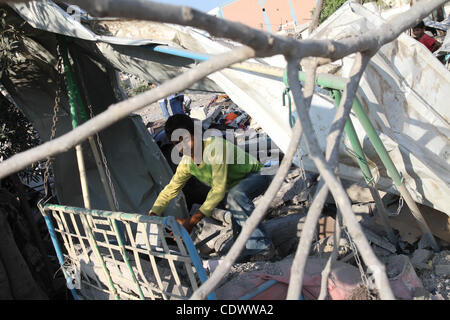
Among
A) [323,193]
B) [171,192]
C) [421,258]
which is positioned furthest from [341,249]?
[323,193]

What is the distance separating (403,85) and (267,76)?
115 cm

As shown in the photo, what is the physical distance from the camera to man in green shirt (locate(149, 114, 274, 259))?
3307mm

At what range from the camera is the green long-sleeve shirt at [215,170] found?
11.0 feet

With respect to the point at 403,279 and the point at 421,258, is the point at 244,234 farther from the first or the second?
the point at 421,258

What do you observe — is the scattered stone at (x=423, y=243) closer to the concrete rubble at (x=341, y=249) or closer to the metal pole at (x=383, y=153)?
Result: the concrete rubble at (x=341, y=249)

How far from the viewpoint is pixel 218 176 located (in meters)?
3.36

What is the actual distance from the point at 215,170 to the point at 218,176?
7 centimetres

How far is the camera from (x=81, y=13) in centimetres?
334

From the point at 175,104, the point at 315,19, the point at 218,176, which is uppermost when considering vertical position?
the point at 315,19

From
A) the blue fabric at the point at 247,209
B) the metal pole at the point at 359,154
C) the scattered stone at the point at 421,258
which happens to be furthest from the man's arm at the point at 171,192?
the scattered stone at the point at 421,258

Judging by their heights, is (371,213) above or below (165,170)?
below

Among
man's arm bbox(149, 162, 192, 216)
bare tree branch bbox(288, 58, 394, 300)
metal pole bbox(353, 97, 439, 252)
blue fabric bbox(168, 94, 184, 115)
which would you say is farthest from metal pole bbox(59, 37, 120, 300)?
blue fabric bbox(168, 94, 184, 115)
